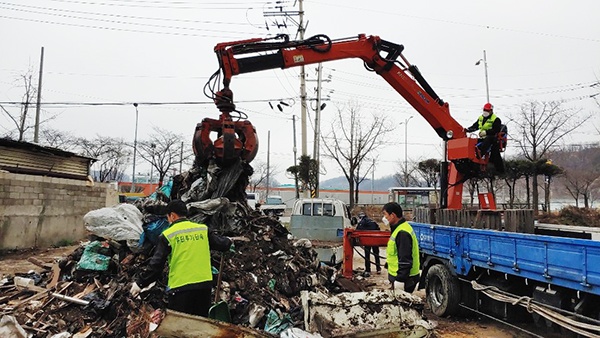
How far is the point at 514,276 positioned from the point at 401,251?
71.7 inches

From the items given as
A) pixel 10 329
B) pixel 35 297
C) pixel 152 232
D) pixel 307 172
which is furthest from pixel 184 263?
pixel 307 172

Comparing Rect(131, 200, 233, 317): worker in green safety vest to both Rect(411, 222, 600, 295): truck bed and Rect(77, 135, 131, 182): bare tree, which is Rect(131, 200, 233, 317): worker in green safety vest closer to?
Rect(411, 222, 600, 295): truck bed

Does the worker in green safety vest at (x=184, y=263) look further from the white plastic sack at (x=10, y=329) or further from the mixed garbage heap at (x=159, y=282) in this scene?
the white plastic sack at (x=10, y=329)

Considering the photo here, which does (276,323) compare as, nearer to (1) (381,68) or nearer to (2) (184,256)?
(2) (184,256)

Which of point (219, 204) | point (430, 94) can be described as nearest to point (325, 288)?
point (219, 204)

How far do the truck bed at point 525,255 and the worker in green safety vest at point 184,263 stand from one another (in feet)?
12.2

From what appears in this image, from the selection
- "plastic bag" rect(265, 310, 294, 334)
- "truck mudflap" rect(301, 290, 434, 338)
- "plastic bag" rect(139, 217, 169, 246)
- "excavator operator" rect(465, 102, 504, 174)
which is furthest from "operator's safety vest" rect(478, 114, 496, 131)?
"plastic bag" rect(139, 217, 169, 246)

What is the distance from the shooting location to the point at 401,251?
4883 mm

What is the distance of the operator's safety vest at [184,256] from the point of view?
428cm

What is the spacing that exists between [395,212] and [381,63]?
4.19 metres

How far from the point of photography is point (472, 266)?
6227mm

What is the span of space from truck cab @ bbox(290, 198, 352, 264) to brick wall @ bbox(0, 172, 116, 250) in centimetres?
802

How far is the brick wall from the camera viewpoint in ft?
39.9

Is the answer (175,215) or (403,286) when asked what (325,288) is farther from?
(175,215)
